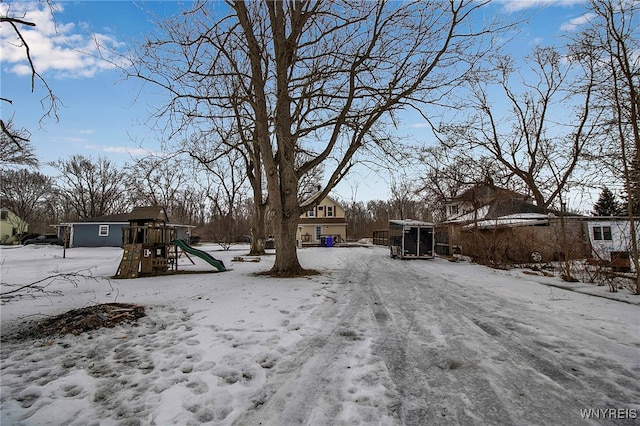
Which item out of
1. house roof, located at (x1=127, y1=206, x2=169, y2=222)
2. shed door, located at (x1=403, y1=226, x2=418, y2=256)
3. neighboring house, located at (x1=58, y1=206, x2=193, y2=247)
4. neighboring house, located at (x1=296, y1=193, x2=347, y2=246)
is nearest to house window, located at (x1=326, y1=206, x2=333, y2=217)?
neighboring house, located at (x1=296, y1=193, x2=347, y2=246)

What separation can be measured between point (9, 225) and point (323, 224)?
45.9 metres

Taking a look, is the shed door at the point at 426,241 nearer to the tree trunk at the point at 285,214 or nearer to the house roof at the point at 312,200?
the house roof at the point at 312,200

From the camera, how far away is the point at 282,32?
951 centimetres

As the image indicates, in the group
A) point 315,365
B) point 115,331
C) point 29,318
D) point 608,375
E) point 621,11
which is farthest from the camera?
point 621,11

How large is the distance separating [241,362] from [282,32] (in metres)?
9.33

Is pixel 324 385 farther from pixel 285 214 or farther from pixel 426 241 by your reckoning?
pixel 426 241

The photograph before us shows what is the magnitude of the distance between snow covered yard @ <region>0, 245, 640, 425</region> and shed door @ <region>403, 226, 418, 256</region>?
1168 centimetres

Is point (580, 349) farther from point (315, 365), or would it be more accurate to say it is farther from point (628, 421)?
point (315, 365)

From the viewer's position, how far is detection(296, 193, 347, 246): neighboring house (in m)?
36.8

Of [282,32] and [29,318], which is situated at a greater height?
[282,32]

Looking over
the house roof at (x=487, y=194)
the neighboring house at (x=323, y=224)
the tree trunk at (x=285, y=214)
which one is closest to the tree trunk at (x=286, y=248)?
the tree trunk at (x=285, y=214)

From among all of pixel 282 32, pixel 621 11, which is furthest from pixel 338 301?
pixel 621 11

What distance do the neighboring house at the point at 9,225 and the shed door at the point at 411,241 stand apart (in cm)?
5211

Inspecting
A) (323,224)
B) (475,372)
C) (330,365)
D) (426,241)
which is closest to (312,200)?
(426,241)
